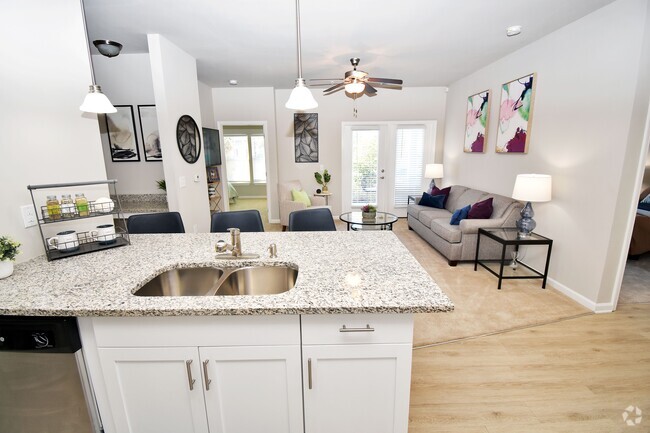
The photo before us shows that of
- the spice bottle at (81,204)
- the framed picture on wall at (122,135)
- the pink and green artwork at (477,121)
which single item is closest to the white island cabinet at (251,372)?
the spice bottle at (81,204)

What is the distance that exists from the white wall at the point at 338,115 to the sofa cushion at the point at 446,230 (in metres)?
2.43

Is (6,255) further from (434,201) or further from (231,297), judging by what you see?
(434,201)

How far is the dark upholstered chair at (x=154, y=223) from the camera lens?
235 centimetres

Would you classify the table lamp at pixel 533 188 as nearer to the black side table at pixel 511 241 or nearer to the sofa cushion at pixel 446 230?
the black side table at pixel 511 241

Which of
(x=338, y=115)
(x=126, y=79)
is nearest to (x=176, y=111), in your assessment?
(x=126, y=79)

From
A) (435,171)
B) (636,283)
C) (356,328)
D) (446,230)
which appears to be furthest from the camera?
(435,171)

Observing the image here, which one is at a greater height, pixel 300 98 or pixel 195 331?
pixel 300 98

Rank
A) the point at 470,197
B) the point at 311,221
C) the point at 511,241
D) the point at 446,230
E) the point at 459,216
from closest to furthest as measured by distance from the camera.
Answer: the point at 311,221
the point at 511,241
the point at 446,230
the point at 459,216
the point at 470,197

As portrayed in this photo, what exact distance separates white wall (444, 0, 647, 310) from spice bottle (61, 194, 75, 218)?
12.9ft

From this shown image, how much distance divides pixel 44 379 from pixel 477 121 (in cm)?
522

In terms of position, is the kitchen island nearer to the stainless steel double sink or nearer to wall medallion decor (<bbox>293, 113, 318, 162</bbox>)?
the stainless steel double sink

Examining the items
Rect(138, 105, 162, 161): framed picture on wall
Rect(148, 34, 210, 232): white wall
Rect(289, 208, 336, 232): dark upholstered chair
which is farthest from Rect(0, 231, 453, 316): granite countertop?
Rect(138, 105, 162, 161): framed picture on wall

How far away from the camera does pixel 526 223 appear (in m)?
3.15

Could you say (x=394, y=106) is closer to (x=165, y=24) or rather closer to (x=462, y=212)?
(x=462, y=212)
